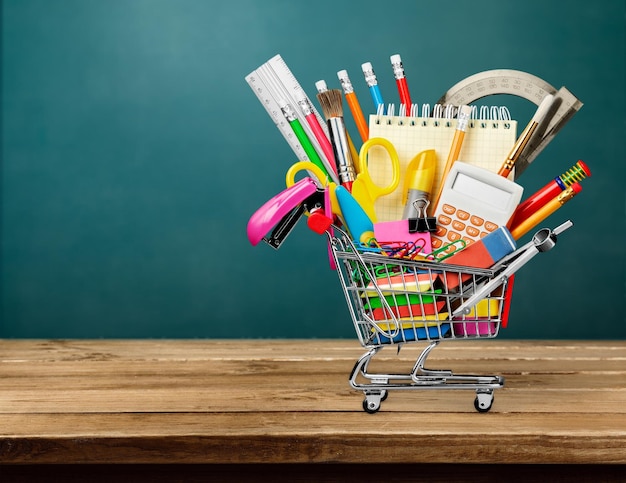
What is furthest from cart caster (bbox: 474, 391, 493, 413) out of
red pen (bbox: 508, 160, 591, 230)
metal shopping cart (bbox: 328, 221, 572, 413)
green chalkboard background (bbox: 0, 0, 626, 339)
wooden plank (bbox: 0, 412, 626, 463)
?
green chalkboard background (bbox: 0, 0, 626, 339)

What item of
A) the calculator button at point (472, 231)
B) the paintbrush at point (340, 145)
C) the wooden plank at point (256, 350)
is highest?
the paintbrush at point (340, 145)

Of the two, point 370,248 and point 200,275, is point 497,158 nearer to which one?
point 370,248

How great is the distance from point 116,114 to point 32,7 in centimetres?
41

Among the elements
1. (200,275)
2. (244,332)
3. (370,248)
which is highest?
(370,248)

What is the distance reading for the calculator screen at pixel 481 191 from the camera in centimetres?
92

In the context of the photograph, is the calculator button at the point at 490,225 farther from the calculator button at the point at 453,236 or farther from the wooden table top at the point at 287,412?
the wooden table top at the point at 287,412

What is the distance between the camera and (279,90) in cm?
106

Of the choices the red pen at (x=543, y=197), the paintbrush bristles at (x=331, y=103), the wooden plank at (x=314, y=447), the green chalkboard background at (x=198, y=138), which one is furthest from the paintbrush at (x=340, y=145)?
the green chalkboard background at (x=198, y=138)

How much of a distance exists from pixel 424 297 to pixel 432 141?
212mm

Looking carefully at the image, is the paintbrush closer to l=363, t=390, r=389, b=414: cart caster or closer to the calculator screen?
the calculator screen

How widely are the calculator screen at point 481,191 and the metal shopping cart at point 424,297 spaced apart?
61 mm

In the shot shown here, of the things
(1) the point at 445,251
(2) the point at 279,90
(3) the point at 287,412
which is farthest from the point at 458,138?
(3) the point at 287,412

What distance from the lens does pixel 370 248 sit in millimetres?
908

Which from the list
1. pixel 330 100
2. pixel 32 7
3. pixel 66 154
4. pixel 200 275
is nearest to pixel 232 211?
pixel 200 275
